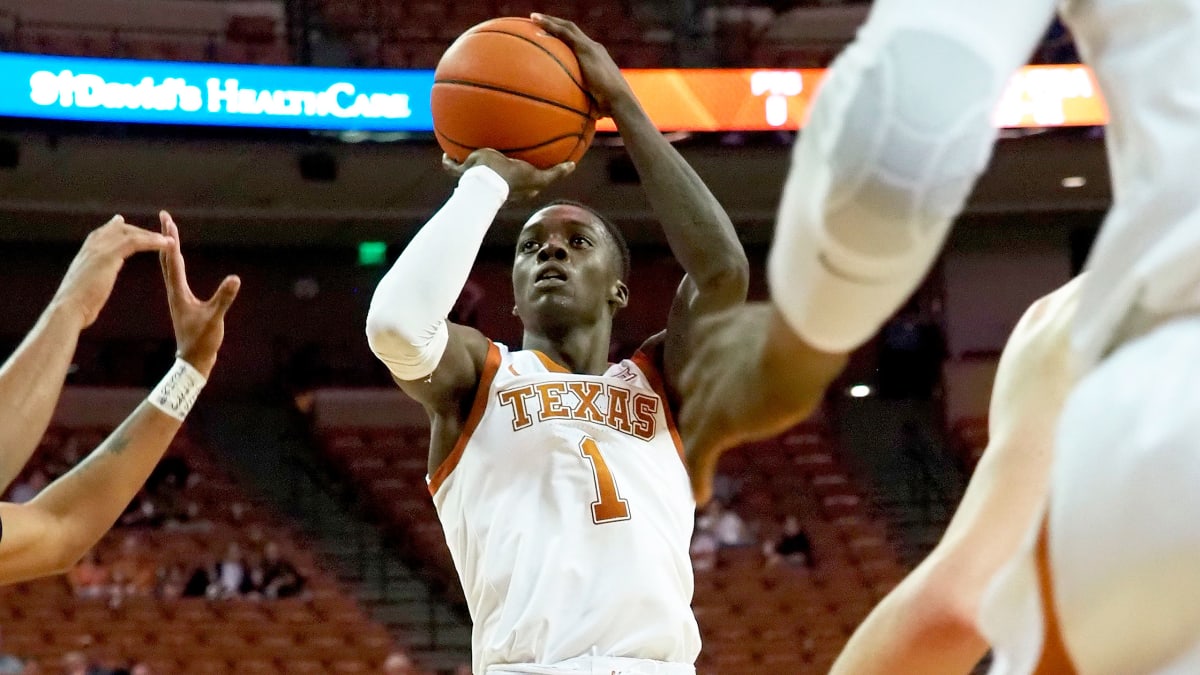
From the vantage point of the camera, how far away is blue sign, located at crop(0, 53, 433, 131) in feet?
33.7

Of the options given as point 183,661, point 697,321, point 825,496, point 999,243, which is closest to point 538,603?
point 697,321

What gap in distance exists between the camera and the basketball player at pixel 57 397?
7.88ft

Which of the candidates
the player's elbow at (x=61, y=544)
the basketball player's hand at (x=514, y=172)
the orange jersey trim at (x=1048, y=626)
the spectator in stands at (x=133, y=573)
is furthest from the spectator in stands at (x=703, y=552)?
the orange jersey trim at (x=1048, y=626)

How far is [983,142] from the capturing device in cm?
104

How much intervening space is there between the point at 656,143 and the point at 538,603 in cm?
101

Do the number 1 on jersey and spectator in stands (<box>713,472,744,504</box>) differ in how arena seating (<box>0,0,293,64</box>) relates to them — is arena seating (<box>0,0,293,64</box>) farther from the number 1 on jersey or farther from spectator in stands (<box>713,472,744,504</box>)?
the number 1 on jersey

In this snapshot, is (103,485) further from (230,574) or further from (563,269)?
(230,574)

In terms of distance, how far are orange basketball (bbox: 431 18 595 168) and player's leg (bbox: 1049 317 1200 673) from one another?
2.11 meters

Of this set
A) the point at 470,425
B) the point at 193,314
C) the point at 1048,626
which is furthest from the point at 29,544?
the point at 1048,626

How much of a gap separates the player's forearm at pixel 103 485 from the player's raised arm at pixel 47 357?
16cm

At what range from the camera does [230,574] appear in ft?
35.2

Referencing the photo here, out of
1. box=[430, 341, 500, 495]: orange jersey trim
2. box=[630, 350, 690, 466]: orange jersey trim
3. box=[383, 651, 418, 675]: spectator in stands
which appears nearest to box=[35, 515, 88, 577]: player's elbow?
box=[430, 341, 500, 495]: orange jersey trim

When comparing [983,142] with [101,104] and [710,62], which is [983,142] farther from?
[710,62]

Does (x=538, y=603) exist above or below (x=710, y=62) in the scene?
below
